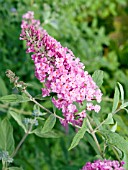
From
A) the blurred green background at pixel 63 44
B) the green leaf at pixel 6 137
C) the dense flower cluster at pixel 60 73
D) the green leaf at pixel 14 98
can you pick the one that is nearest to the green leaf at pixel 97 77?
the dense flower cluster at pixel 60 73

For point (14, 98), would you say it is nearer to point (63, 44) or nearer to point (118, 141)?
point (118, 141)

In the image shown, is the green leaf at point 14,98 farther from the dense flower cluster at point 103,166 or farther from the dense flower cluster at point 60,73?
the dense flower cluster at point 103,166

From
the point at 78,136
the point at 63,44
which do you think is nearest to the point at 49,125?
the point at 78,136

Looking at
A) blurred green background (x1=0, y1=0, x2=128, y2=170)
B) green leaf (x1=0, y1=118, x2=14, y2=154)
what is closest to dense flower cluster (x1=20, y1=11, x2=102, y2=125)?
green leaf (x1=0, y1=118, x2=14, y2=154)

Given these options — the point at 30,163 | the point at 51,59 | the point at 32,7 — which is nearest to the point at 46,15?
the point at 32,7

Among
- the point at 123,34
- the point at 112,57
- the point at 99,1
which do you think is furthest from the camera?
the point at 123,34

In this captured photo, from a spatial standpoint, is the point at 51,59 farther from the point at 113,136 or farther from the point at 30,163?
the point at 30,163
